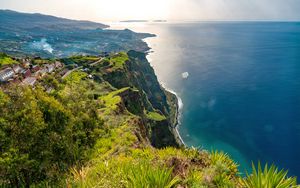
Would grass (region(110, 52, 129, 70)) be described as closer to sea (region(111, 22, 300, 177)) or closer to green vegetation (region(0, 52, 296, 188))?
sea (region(111, 22, 300, 177))

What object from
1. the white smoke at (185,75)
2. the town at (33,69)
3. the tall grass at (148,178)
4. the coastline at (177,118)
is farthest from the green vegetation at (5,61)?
the white smoke at (185,75)

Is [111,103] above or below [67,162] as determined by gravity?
below

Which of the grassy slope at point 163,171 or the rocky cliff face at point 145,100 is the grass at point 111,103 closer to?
the rocky cliff face at point 145,100

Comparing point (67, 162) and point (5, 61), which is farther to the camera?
point (5, 61)

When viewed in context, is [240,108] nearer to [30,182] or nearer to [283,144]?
[283,144]

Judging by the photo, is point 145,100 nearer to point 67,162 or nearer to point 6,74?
point 6,74

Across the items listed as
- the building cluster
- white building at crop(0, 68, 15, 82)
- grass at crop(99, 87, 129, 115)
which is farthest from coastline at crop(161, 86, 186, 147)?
white building at crop(0, 68, 15, 82)

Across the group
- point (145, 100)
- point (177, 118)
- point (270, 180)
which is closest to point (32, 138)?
point (270, 180)
